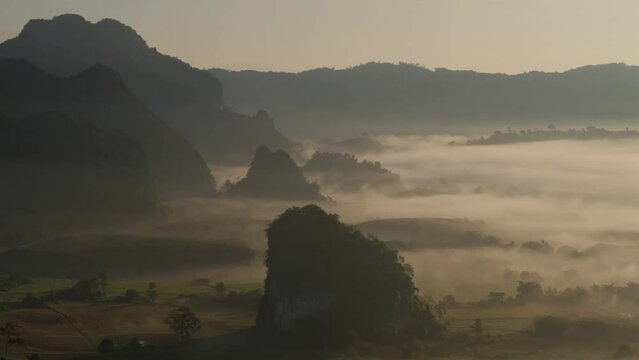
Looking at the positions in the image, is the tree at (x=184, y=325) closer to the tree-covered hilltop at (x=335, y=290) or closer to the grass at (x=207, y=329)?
the grass at (x=207, y=329)

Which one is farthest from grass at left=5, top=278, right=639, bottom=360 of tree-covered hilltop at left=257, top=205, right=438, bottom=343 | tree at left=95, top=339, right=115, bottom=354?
tree-covered hilltop at left=257, top=205, right=438, bottom=343

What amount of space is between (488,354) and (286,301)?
1509 inches

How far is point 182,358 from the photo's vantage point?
139 m

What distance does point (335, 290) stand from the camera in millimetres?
162000

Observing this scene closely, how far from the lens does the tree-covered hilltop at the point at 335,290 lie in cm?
16000

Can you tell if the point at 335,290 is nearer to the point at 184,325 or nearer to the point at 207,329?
the point at 207,329

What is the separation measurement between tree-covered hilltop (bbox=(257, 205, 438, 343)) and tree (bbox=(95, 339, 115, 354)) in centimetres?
3005

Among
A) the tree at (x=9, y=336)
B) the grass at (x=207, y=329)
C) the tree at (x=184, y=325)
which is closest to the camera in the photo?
the tree at (x=9, y=336)

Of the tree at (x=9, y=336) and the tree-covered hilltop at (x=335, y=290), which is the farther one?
the tree-covered hilltop at (x=335, y=290)

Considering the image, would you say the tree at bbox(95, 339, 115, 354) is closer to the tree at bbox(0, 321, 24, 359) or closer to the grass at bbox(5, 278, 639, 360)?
the grass at bbox(5, 278, 639, 360)

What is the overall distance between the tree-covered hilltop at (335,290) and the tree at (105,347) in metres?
30.0

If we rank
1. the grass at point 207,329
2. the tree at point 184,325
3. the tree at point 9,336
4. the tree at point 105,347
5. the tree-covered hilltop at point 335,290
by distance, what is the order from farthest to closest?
1. the tree-covered hilltop at point 335,290
2. the tree at point 184,325
3. the grass at point 207,329
4. the tree at point 105,347
5. the tree at point 9,336

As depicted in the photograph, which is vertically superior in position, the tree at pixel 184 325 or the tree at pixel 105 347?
the tree at pixel 184 325

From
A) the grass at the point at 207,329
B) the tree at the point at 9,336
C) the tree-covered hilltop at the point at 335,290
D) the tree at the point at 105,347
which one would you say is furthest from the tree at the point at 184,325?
the tree at the point at 9,336
